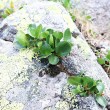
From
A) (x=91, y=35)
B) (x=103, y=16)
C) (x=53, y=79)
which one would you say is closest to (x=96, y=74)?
(x=53, y=79)

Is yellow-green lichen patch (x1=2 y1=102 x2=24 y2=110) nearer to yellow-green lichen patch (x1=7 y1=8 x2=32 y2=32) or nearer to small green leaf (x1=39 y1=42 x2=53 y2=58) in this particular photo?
Answer: small green leaf (x1=39 y1=42 x2=53 y2=58)

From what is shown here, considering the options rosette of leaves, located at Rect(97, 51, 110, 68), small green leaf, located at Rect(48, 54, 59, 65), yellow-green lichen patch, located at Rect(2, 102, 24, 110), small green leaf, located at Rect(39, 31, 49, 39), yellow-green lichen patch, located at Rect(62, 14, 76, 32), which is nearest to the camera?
yellow-green lichen patch, located at Rect(2, 102, 24, 110)

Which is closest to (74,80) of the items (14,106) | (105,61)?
(14,106)

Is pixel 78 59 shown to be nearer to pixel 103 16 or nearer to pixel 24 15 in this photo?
pixel 24 15

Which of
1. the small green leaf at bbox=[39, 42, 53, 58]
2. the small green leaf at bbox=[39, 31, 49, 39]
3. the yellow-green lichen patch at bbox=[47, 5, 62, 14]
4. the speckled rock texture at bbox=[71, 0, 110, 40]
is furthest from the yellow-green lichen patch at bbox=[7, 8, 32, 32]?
the speckled rock texture at bbox=[71, 0, 110, 40]

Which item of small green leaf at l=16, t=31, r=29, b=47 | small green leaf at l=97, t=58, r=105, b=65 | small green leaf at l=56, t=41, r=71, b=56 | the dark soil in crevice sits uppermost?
small green leaf at l=56, t=41, r=71, b=56
